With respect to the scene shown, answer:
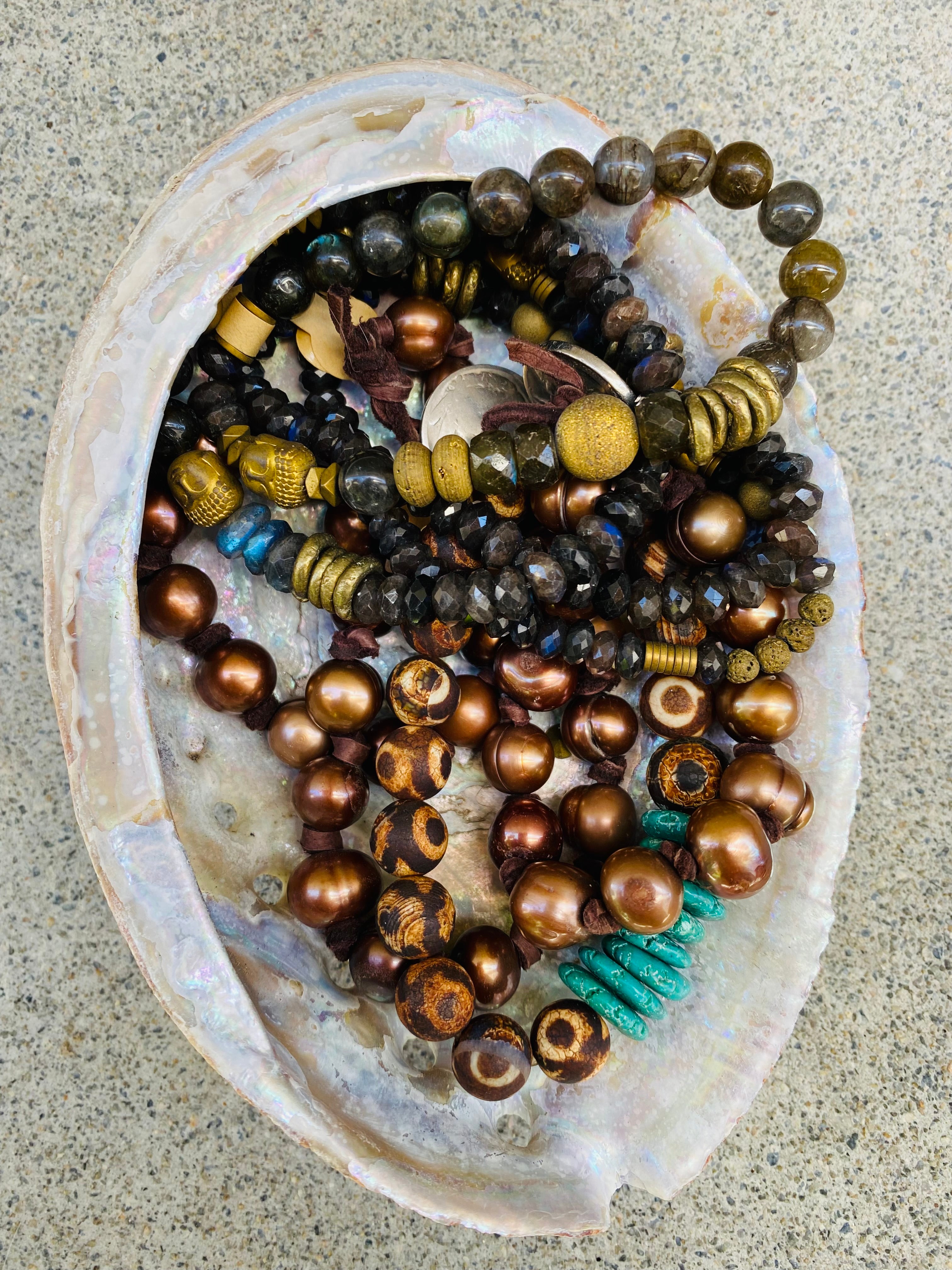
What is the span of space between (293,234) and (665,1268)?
111 cm

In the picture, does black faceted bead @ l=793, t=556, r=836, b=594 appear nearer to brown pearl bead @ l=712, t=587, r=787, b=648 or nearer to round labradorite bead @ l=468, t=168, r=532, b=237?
brown pearl bead @ l=712, t=587, r=787, b=648

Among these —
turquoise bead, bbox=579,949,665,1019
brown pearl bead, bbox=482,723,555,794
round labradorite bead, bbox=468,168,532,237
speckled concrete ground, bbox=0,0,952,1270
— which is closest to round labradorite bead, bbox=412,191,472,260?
round labradorite bead, bbox=468,168,532,237

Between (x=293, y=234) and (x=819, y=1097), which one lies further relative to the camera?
(x=819, y=1097)

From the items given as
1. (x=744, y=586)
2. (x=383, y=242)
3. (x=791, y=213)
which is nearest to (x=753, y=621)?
(x=744, y=586)

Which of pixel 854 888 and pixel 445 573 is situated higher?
pixel 445 573

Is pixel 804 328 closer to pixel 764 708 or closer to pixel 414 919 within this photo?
pixel 764 708

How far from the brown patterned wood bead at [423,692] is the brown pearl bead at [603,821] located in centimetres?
15

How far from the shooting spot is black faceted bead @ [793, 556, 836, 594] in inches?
29.9

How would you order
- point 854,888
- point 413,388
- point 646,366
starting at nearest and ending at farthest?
point 646,366, point 413,388, point 854,888

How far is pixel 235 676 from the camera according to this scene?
77 centimetres

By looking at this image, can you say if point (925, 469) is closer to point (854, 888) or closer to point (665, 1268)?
point (854, 888)

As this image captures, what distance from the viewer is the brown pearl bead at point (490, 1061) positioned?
0.73 meters

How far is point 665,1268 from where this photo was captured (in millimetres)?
934

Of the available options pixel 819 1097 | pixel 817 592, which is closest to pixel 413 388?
pixel 817 592
